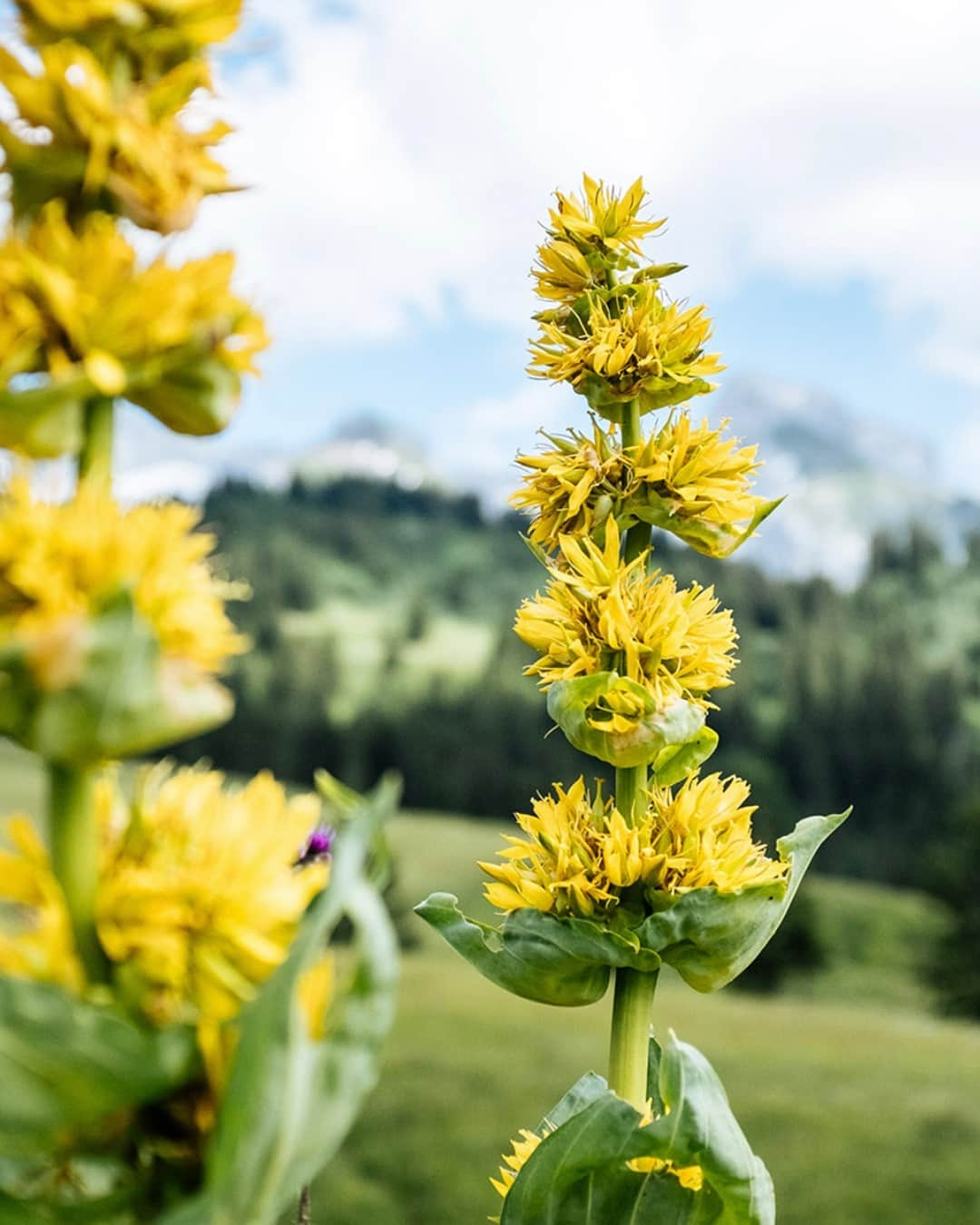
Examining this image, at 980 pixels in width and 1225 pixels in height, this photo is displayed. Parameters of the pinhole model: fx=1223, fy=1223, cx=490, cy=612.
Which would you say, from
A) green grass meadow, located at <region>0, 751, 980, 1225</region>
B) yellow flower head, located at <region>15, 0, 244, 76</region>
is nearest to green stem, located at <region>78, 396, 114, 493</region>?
yellow flower head, located at <region>15, 0, 244, 76</region>

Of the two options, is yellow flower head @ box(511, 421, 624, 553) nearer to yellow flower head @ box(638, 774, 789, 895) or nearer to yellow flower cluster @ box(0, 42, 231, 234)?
yellow flower head @ box(638, 774, 789, 895)

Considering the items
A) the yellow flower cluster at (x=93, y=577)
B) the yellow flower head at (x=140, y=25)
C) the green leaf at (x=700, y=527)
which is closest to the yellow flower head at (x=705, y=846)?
the green leaf at (x=700, y=527)

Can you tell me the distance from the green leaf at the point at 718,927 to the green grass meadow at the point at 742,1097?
35.4ft

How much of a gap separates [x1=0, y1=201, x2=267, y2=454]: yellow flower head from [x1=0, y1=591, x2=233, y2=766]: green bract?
0.30 m

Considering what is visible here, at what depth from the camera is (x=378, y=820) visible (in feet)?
4.63

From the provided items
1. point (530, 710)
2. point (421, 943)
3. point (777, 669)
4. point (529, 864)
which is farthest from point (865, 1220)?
point (777, 669)

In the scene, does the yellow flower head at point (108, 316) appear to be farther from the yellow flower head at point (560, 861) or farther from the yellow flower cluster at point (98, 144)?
the yellow flower head at point (560, 861)

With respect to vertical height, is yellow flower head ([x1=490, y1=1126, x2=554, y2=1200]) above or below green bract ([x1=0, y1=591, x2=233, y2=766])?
below

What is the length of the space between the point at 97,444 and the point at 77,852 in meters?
0.51

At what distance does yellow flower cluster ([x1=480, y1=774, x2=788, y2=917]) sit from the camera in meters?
2.27

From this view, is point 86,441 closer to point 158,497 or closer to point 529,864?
point 158,497

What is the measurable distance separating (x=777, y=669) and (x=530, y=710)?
10.9m

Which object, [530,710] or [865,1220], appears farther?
[530,710]

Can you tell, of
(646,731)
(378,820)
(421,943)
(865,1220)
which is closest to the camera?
(378,820)
